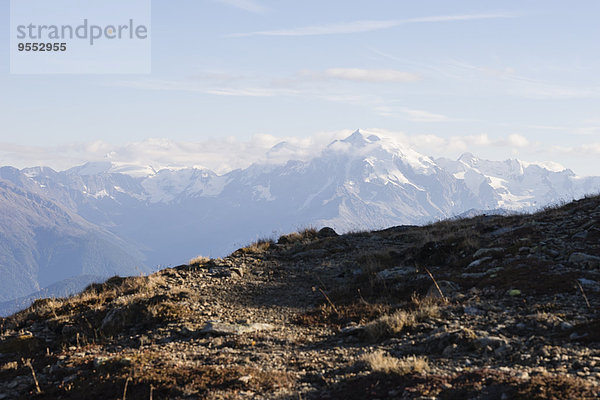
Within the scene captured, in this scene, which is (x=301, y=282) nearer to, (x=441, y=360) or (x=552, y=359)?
(x=441, y=360)

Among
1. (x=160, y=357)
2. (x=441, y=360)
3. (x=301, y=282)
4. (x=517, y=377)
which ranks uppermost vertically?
(x=517, y=377)

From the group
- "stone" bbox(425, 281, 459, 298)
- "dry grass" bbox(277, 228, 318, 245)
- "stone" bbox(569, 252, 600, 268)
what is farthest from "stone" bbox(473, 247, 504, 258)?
"dry grass" bbox(277, 228, 318, 245)

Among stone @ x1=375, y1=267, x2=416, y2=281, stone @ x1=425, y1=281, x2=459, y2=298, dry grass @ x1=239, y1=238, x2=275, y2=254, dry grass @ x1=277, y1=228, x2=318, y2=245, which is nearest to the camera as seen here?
stone @ x1=425, y1=281, x2=459, y2=298

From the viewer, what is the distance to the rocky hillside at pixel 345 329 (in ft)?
30.3

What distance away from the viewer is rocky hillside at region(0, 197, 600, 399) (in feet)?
30.3

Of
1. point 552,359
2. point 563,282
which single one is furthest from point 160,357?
point 563,282

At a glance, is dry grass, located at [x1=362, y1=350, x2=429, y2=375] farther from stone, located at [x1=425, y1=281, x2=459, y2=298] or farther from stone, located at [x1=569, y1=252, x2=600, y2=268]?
stone, located at [x1=569, y1=252, x2=600, y2=268]

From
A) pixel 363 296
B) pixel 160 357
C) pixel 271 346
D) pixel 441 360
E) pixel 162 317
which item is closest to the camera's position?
pixel 441 360

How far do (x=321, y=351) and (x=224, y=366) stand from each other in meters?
2.67

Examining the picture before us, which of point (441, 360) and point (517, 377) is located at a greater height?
point (517, 377)

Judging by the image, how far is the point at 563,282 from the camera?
1435cm

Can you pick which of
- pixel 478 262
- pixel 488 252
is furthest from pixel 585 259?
pixel 488 252

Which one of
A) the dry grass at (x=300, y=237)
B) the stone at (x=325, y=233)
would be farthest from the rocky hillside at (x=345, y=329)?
the stone at (x=325, y=233)

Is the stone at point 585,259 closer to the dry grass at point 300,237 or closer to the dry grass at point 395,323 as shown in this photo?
the dry grass at point 395,323
